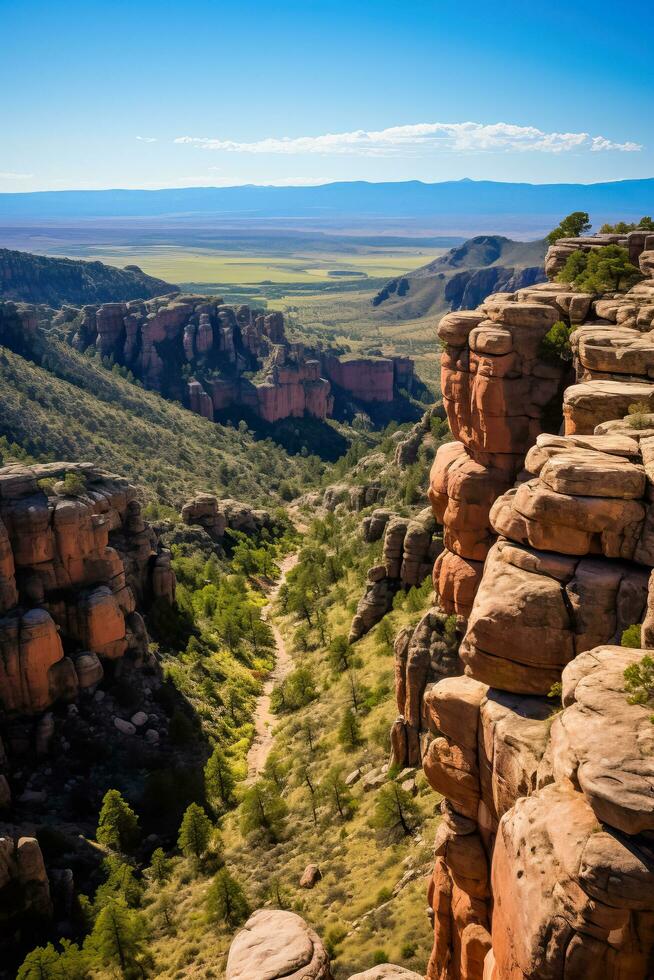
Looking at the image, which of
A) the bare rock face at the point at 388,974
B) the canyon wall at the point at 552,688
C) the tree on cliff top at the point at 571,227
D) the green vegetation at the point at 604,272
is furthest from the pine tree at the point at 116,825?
the tree on cliff top at the point at 571,227

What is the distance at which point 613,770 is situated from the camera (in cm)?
1675

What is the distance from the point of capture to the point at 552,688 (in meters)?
21.5

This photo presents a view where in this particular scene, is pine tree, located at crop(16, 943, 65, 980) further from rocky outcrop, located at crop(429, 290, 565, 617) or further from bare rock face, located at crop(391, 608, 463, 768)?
→ rocky outcrop, located at crop(429, 290, 565, 617)

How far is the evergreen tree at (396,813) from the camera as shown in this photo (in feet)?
128

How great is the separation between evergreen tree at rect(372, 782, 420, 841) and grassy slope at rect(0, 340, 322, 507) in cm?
6978

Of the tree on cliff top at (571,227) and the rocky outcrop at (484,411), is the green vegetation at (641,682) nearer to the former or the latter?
the rocky outcrop at (484,411)

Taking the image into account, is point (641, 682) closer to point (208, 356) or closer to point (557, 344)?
point (557, 344)

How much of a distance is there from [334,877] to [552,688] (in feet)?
76.0

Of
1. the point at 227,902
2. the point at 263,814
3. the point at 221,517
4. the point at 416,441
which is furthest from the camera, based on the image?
the point at 221,517

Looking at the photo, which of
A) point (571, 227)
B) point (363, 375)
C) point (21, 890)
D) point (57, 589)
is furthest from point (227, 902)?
point (363, 375)

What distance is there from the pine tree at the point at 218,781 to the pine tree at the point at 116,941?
44.6ft

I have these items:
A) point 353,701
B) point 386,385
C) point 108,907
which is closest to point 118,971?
point 108,907

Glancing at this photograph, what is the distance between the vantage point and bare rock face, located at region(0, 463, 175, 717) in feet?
170

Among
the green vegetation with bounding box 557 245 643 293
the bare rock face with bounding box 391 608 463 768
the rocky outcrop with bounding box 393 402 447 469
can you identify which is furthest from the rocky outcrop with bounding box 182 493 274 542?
the green vegetation with bounding box 557 245 643 293
